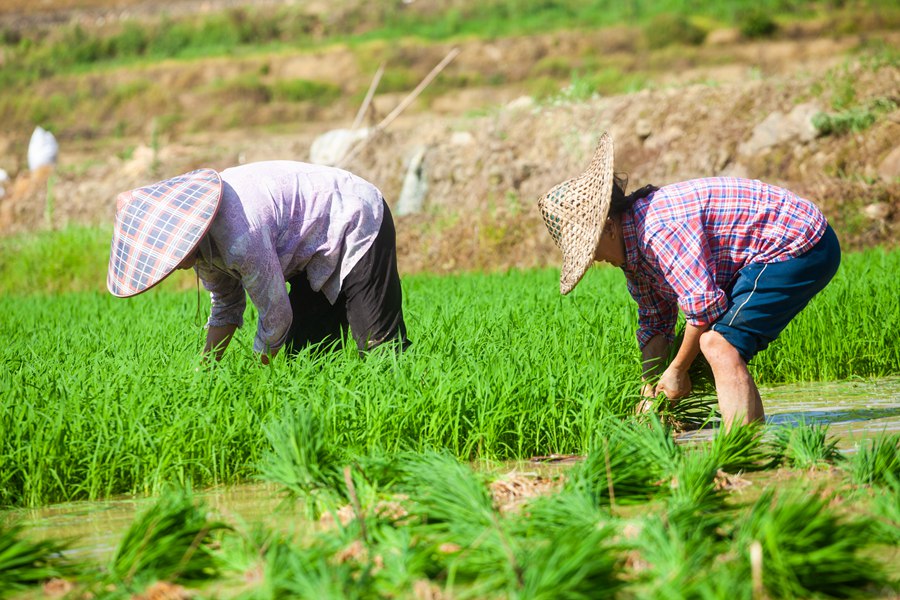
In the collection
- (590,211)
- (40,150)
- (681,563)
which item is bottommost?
(40,150)

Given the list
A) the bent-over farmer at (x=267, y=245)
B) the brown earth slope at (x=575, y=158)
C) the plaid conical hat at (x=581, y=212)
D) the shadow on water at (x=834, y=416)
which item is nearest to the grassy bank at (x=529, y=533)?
the plaid conical hat at (x=581, y=212)

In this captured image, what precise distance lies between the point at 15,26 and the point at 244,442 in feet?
154

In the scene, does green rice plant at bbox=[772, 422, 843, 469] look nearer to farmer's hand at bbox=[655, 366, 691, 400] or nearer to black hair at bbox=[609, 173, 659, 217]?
farmer's hand at bbox=[655, 366, 691, 400]

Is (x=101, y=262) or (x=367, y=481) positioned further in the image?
(x=101, y=262)

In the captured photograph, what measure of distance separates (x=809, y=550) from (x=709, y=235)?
4.74ft

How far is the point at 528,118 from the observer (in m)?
14.6

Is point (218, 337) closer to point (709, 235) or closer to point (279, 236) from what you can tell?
point (279, 236)

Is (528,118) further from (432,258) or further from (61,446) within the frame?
(61,446)

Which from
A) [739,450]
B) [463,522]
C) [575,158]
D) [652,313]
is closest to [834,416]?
[652,313]

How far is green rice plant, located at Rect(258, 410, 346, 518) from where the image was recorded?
295 cm

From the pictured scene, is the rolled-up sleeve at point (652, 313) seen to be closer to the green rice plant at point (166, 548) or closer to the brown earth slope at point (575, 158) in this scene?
the green rice plant at point (166, 548)

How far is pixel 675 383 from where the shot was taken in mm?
3646

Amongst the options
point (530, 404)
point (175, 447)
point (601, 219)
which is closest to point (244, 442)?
point (175, 447)

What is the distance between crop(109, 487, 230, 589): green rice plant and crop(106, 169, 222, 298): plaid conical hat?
108cm
